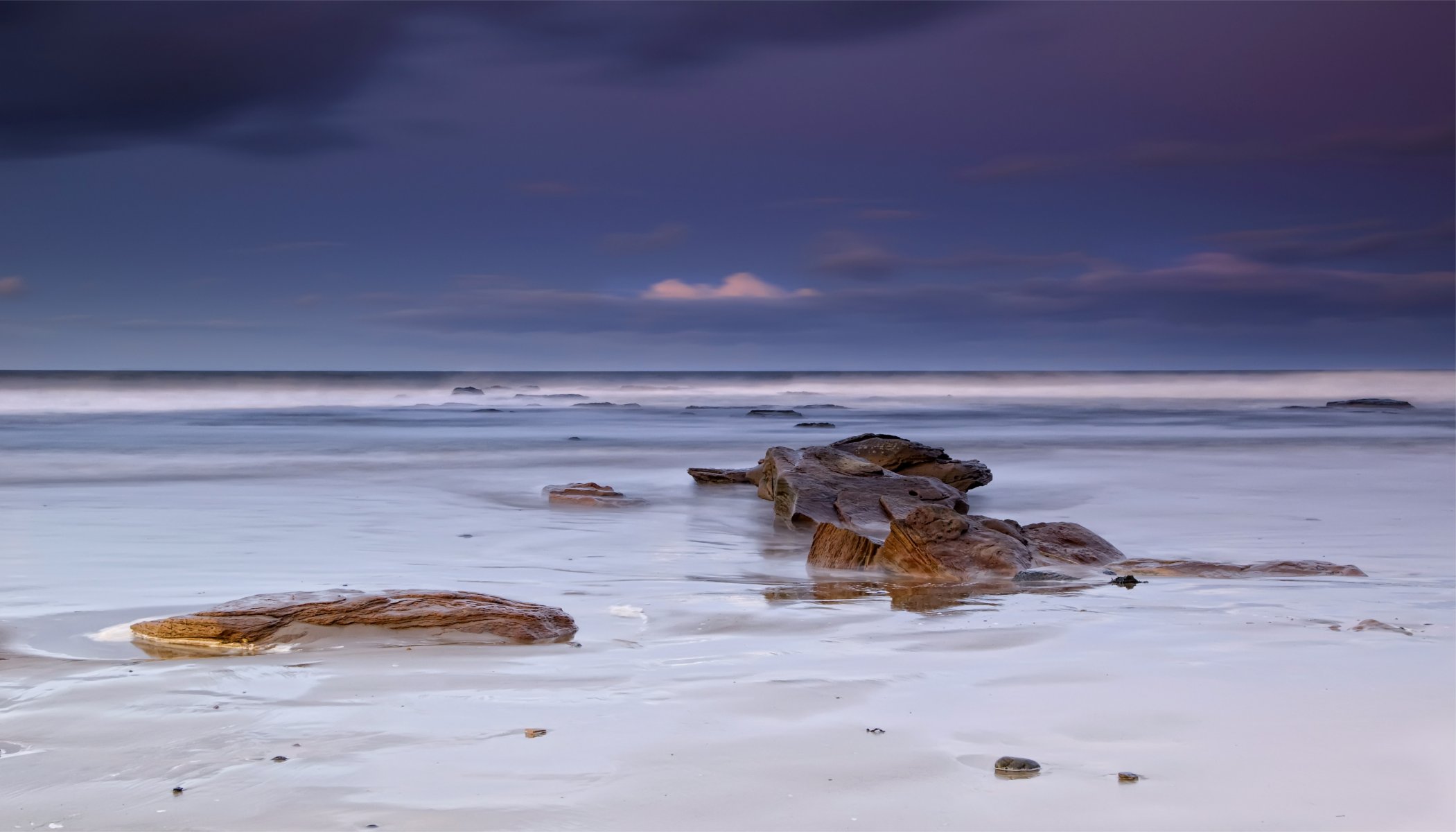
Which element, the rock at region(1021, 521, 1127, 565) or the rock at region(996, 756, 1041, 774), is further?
the rock at region(1021, 521, 1127, 565)

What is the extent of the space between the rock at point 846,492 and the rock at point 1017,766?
573cm

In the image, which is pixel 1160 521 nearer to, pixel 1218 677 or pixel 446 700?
pixel 1218 677

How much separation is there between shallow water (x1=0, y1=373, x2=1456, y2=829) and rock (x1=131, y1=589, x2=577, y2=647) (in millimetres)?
163

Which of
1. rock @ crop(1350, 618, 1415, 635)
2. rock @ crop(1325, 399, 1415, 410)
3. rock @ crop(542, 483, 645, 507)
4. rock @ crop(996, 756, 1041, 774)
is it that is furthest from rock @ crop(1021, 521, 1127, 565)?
rock @ crop(1325, 399, 1415, 410)

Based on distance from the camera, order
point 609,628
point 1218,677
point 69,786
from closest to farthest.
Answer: point 69,786, point 1218,677, point 609,628

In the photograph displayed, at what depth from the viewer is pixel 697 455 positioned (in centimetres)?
2177

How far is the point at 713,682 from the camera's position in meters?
4.51

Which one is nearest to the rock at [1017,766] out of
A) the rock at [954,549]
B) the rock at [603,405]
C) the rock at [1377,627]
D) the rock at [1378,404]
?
the rock at [1377,627]

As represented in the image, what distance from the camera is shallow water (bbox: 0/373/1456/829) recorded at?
3207mm

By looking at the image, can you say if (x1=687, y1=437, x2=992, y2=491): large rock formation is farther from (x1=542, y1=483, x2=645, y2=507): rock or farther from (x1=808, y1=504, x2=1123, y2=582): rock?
(x1=808, y1=504, x2=1123, y2=582): rock

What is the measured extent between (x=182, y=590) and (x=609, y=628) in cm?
280

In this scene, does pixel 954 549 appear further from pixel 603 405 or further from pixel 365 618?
pixel 603 405

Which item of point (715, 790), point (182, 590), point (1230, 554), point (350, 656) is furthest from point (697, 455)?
point (715, 790)

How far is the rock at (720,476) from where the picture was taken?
13961 mm
